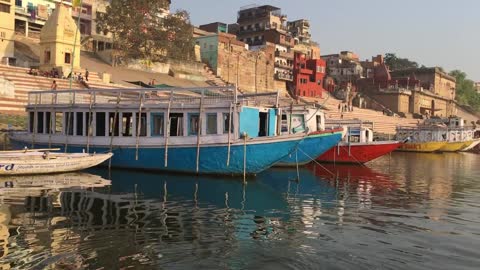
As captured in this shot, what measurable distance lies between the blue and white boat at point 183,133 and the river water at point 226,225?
0.97 metres

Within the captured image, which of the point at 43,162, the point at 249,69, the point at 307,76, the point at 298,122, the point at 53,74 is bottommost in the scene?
the point at 43,162

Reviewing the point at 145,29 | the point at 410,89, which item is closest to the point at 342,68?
the point at 410,89

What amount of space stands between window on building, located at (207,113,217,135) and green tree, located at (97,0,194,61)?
39.8 metres

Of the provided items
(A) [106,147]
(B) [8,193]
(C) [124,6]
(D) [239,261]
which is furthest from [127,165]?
(C) [124,6]

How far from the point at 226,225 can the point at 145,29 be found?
50488 mm

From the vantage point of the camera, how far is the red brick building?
77.8 meters

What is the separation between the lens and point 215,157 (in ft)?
64.0

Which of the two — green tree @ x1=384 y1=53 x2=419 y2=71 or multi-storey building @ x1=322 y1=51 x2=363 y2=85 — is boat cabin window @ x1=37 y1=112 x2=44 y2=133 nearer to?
multi-storey building @ x1=322 y1=51 x2=363 y2=85

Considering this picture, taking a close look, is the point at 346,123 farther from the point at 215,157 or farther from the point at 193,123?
the point at 215,157

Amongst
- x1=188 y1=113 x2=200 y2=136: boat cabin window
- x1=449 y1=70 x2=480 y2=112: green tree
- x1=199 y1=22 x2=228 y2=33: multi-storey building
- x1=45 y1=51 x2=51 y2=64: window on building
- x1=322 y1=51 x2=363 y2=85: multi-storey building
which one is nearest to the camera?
x1=188 y1=113 x2=200 y2=136: boat cabin window

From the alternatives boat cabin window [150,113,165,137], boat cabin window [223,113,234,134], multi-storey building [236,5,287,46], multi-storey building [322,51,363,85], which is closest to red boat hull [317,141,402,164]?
boat cabin window [223,113,234,134]

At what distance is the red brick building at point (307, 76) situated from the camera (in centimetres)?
7781

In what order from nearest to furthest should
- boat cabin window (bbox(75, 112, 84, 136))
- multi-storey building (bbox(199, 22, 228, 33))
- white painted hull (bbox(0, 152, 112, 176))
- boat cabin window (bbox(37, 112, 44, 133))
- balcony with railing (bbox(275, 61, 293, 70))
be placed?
white painted hull (bbox(0, 152, 112, 176)), boat cabin window (bbox(75, 112, 84, 136)), boat cabin window (bbox(37, 112, 44, 133)), balcony with railing (bbox(275, 61, 293, 70)), multi-storey building (bbox(199, 22, 228, 33))

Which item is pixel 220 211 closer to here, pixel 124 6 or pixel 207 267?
pixel 207 267
